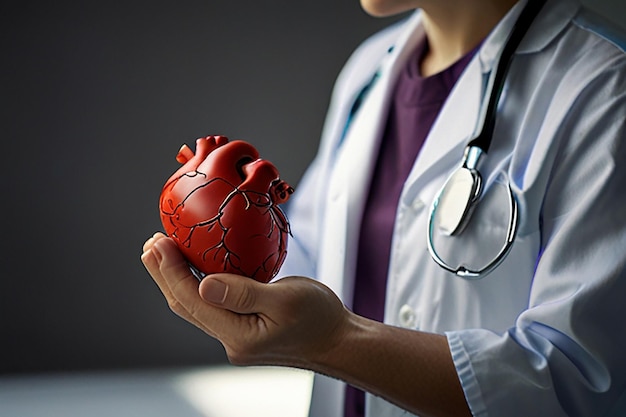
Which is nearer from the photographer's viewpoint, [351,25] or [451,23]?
[451,23]

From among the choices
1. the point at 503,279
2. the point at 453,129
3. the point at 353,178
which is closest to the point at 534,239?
the point at 503,279

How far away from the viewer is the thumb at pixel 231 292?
33.8 inches

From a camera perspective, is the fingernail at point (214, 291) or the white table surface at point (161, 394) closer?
the fingernail at point (214, 291)

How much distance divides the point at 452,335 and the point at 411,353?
6 cm

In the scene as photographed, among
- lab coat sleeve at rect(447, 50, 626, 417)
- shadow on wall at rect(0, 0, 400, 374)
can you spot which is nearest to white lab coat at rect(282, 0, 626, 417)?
lab coat sleeve at rect(447, 50, 626, 417)

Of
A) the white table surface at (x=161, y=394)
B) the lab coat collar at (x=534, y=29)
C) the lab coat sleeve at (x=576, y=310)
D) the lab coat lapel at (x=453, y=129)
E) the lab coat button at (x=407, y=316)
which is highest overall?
the lab coat collar at (x=534, y=29)

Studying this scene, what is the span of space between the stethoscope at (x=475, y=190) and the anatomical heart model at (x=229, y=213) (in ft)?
0.71

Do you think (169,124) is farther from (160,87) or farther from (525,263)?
(525,263)

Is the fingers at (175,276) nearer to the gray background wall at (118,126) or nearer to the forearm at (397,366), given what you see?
the forearm at (397,366)

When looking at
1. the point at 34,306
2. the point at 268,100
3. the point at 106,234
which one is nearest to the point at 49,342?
the point at 34,306

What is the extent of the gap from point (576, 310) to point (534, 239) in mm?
117

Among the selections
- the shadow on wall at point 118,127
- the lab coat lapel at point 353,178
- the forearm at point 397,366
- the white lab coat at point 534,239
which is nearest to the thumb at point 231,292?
the forearm at point 397,366

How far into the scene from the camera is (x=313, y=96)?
2.59m

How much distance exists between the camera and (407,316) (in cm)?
111
